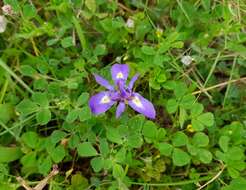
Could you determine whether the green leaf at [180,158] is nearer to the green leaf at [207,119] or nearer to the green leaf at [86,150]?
the green leaf at [207,119]

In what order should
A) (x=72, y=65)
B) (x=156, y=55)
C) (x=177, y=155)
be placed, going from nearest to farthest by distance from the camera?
(x=177, y=155) → (x=156, y=55) → (x=72, y=65)

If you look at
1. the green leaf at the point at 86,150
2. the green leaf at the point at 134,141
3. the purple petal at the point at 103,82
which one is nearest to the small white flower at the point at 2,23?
the purple petal at the point at 103,82

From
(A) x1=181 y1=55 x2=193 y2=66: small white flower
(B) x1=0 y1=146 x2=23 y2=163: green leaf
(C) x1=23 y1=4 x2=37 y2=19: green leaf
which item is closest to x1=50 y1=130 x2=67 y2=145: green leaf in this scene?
(B) x1=0 y1=146 x2=23 y2=163: green leaf

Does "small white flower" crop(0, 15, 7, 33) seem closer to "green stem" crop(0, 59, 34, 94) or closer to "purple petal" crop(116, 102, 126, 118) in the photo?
"green stem" crop(0, 59, 34, 94)

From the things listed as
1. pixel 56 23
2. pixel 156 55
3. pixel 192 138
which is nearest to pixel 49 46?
pixel 56 23

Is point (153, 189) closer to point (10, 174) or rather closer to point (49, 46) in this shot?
point (10, 174)

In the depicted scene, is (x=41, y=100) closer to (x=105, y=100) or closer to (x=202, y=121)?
(x=105, y=100)
